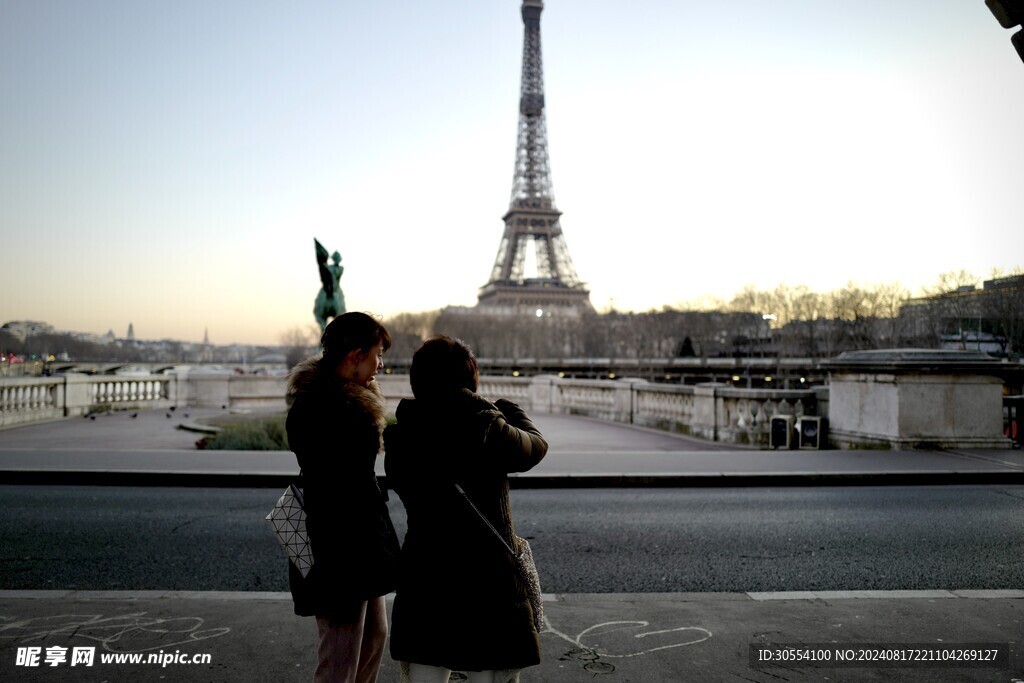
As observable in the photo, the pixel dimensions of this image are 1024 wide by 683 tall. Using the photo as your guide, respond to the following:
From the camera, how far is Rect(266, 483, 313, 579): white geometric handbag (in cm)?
301

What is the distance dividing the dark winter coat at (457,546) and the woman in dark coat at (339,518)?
0.36m

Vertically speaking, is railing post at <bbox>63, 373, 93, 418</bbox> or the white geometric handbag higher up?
the white geometric handbag

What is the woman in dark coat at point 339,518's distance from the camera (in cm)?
298

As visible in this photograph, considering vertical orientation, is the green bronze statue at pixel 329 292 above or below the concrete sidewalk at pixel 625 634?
above

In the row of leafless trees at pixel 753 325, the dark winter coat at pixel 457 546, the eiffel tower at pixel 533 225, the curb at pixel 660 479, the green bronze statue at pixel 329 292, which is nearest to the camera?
the dark winter coat at pixel 457 546

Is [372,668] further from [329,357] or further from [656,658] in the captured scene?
[656,658]

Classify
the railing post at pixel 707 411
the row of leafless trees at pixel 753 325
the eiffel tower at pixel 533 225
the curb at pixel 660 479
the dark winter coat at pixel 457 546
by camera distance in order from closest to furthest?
the dark winter coat at pixel 457 546
the curb at pixel 660 479
the railing post at pixel 707 411
the row of leafless trees at pixel 753 325
the eiffel tower at pixel 533 225

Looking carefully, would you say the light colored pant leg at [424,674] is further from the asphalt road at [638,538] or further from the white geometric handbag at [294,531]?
the asphalt road at [638,538]

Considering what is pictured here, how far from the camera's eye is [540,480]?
10.0 m

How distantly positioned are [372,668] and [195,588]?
9.49 ft

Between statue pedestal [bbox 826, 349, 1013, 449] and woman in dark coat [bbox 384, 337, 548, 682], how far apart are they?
11.2 meters

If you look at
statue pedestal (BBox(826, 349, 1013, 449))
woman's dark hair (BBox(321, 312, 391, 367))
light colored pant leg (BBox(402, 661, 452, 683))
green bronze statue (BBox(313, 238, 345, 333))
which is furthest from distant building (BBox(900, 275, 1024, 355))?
light colored pant leg (BBox(402, 661, 452, 683))

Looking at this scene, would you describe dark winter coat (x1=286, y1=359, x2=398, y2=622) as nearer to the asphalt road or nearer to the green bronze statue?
the asphalt road

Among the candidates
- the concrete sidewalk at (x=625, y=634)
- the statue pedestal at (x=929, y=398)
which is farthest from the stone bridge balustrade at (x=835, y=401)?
the concrete sidewalk at (x=625, y=634)
